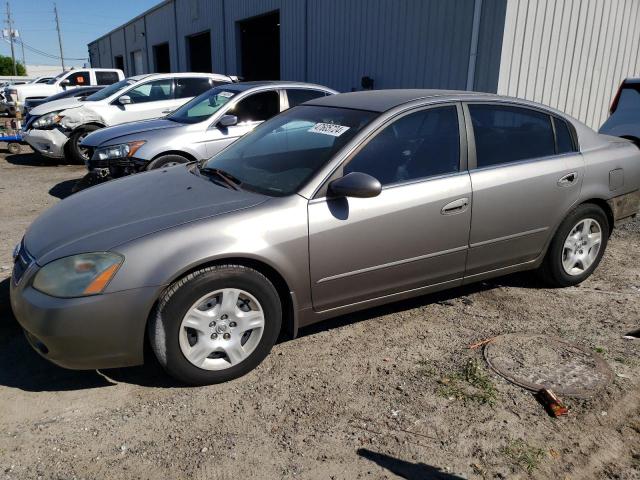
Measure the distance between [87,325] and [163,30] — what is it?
26.3 m

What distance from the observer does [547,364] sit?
3373 millimetres

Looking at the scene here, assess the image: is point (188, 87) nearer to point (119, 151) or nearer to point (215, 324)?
point (119, 151)

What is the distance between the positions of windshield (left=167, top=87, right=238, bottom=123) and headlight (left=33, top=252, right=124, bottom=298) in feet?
14.8

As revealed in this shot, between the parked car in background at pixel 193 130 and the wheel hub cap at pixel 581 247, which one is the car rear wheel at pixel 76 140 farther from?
the wheel hub cap at pixel 581 247

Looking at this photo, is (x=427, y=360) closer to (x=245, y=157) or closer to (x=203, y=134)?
(x=245, y=157)

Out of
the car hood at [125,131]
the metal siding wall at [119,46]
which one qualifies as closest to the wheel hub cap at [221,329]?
the car hood at [125,131]

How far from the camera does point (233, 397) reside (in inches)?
119

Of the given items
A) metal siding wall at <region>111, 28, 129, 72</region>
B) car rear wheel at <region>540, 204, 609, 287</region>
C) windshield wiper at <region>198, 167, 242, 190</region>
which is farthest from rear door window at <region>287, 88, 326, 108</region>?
metal siding wall at <region>111, 28, 129, 72</region>

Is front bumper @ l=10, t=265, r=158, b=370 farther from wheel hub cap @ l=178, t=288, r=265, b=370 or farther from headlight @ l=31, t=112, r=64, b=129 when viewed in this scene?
headlight @ l=31, t=112, r=64, b=129

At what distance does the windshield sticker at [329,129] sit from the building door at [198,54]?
810 inches

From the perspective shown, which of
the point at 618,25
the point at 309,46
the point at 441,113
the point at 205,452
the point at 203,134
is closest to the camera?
the point at 205,452

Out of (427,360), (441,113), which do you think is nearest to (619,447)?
(427,360)

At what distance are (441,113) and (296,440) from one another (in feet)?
7.86

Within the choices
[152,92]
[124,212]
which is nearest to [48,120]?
[152,92]
